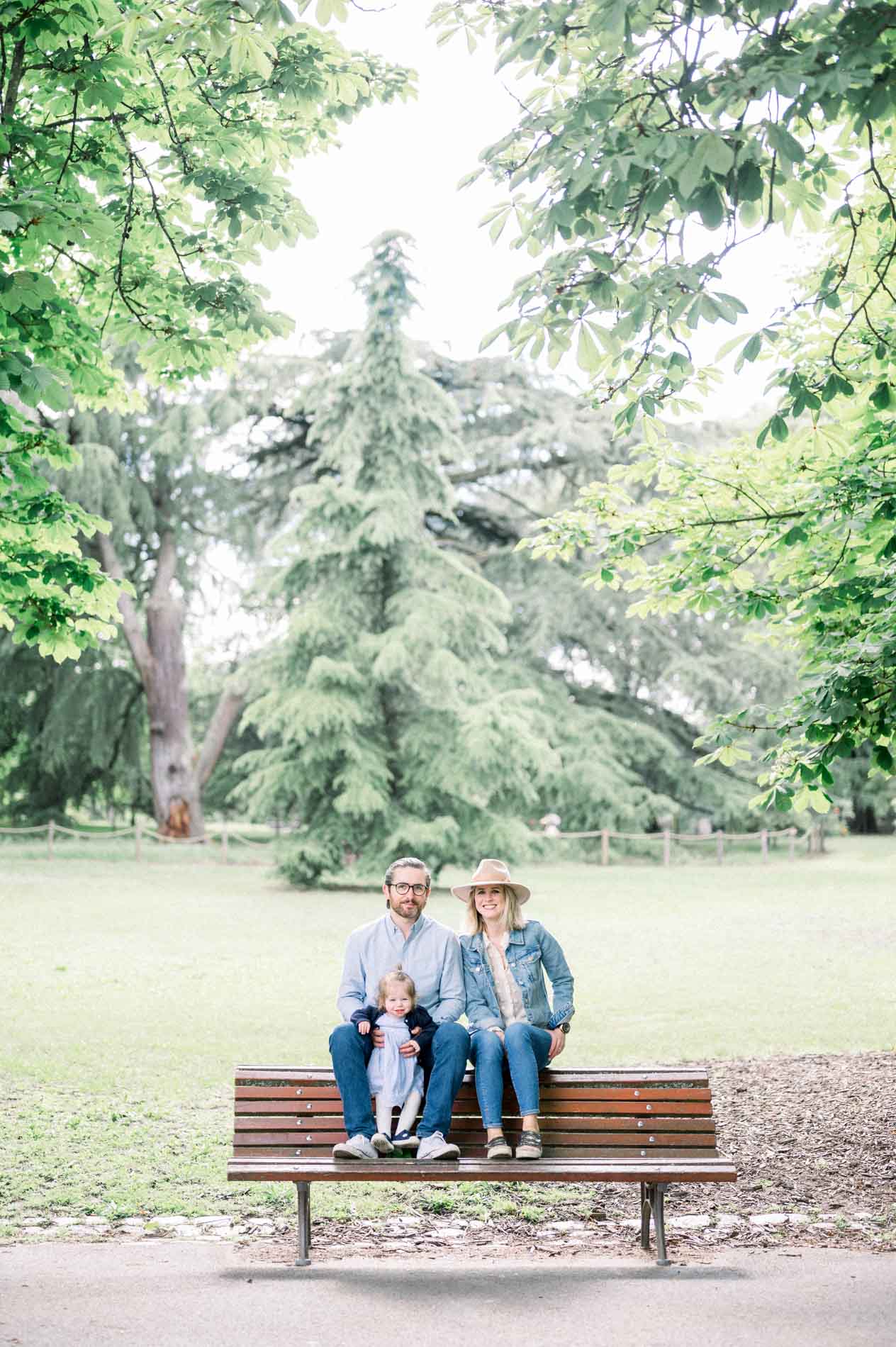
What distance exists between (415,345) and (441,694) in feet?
33.2

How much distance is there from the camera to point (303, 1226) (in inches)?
189

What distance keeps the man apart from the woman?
0.29 feet

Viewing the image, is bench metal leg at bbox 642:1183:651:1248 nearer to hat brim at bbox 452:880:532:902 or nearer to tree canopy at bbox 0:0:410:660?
hat brim at bbox 452:880:532:902

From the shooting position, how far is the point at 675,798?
111ft

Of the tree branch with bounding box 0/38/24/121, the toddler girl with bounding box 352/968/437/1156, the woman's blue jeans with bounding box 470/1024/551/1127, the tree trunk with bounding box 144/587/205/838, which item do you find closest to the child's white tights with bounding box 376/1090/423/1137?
the toddler girl with bounding box 352/968/437/1156

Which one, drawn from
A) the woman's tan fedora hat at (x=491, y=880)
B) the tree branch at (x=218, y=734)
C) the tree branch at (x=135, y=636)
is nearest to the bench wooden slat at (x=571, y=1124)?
the woman's tan fedora hat at (x=491, y=880)

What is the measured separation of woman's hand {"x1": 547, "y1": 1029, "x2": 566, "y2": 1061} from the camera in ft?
16.9

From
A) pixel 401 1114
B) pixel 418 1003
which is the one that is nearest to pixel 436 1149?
pixel 401 1114

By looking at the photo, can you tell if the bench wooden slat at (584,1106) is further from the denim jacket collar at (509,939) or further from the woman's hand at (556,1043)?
the denim jacket collar at (509,939)

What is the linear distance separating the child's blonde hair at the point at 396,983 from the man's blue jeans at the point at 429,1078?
183 millimetres

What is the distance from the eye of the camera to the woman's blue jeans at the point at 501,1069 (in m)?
4.90

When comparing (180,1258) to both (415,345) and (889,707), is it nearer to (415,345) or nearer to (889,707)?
(889,707)

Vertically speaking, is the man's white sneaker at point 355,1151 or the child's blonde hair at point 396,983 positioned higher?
the child's blonde hair at point 396,983

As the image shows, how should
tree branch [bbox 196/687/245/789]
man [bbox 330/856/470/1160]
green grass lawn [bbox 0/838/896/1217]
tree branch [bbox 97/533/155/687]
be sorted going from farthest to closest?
tree branch [bbox 196/687/245/789], tree branch [bbox 97/533/155/687], green grass lawn [bbox 0/838/896/1217], man [bbox 330/856/470/1160]
